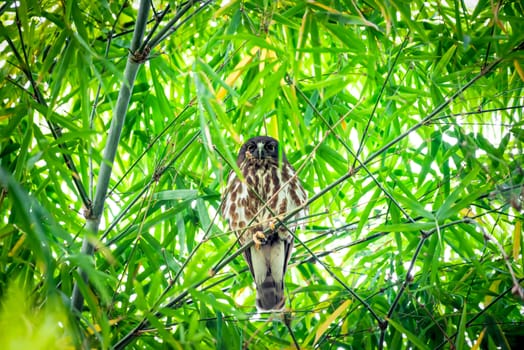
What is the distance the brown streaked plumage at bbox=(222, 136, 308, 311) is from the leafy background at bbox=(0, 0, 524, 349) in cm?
10

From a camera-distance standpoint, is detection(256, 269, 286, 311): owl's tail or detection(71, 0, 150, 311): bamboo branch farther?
detection(256, 269, 286, 311): owl's tail

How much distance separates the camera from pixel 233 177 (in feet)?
10.2

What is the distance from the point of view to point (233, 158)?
2334 mm

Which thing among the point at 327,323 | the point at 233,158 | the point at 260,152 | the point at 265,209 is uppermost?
the point at 260,152

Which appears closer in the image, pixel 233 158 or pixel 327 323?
pixel 327 323

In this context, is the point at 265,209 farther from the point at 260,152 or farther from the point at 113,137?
the point at 113,137

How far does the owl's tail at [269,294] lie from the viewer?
2.90 metres

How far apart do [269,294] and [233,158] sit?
86 cm

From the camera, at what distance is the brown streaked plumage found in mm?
2947

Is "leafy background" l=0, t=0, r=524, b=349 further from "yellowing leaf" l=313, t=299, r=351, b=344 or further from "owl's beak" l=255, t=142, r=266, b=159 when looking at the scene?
"owl's beak" l=255, t=142, r=266, b=159

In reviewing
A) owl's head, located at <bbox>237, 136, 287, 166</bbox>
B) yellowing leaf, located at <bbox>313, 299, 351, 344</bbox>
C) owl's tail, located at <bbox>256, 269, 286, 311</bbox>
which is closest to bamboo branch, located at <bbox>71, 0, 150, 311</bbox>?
yellowing leaf, located at <bbox>313, 299, 351, 344</bbox>

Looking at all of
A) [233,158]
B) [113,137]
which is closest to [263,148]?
[233,158]

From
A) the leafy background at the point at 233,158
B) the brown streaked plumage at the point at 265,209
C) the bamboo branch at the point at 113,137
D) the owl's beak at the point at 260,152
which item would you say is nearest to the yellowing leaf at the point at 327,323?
the leafy background at the point at 233,158

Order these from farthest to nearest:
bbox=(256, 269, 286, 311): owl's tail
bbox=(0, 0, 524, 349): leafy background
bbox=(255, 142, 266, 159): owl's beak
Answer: bbox=(255, 142, 266, 159): owl's beak → bbox=(256, 269, 286, 311): owl's tail → bbox=(0, 0, 524, 349): leafy background
